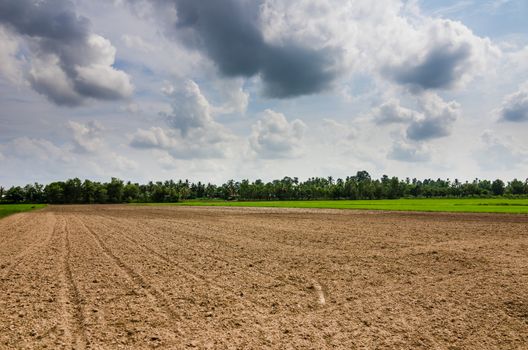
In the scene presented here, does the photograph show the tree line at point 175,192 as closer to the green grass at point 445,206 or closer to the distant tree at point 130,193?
the distant tree at point 130,193

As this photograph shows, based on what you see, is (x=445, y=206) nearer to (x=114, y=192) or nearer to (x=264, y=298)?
(x=264, y=298)

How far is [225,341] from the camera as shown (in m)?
7.38

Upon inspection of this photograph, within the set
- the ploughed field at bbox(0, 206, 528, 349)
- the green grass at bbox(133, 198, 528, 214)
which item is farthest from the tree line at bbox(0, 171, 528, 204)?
the ploughed field at bbox(0, 206, 528, 349)

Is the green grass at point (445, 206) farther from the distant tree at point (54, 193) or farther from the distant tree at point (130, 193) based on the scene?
the distant tree at point (54, 193)

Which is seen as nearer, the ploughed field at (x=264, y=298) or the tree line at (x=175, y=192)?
the ploughed field at (x=264, y=298)

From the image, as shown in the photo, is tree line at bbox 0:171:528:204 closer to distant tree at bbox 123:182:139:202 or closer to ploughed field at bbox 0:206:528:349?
distant tree at bbox 123:182:139:202

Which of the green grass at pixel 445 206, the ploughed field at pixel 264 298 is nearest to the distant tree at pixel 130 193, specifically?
the green grass at pixel 445 206

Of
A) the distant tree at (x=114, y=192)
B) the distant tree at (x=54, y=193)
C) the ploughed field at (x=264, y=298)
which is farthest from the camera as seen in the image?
the distant tree at (x=114, y=192)

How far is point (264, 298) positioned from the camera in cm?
1030

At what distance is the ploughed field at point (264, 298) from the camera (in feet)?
24.7

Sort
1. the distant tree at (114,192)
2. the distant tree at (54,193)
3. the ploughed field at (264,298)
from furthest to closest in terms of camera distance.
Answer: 1. the distant tree at (114,192)
2. the distant tree at (54,193)
3. the ploughed field at (264,298)

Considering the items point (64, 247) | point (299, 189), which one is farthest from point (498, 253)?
point (299, 189)

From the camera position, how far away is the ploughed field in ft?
24.7

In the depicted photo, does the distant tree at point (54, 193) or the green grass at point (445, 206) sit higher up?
the distant tree at point (54, 193)
